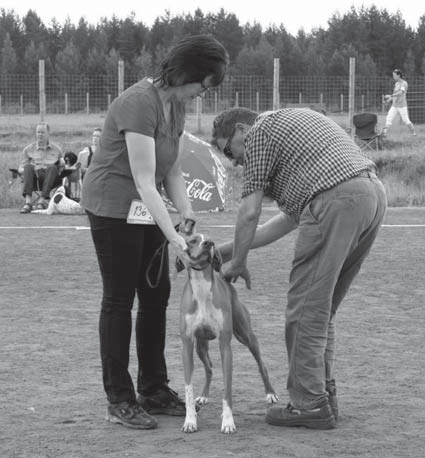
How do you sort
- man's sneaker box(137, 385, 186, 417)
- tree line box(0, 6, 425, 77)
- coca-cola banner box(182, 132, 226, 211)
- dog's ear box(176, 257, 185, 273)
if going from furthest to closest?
tree line box(0, 6, 425, 77) < coca-cola banner box(182, 132, 226, 211) < man's sneaker box(137, 385, 186, 417) < dog's ear box(176, 257, 185, 273)

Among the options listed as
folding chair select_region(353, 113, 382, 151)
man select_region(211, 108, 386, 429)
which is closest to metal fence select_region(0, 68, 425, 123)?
folding chair select_region(353, 113, 382, 151)

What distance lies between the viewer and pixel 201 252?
4957 mm

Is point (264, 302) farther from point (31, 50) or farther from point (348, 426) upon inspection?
point (31, 50)

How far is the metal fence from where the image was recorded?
25641mm

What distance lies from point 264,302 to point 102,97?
20.6m

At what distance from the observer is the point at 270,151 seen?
4.74 meters

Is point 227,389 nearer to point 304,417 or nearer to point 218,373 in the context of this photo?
point 304,417

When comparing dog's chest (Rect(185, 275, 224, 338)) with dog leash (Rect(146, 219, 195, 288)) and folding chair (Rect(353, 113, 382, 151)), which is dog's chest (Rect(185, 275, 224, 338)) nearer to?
dog leash (Rect(146, 219, 195, 288))

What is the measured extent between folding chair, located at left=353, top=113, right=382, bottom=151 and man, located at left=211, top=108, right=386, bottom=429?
1727cm

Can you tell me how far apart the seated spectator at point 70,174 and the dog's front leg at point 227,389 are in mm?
11222

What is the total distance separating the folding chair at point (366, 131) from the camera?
2197 centimetres

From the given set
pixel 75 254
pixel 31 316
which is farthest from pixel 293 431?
Answer: pixel 75 254

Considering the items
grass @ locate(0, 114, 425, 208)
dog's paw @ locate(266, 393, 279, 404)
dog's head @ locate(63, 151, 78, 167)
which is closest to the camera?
dog's paw @ locate(266, 393, 279, 404)

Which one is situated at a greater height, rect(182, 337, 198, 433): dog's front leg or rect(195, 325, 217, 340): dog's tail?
rect(195, 325, 217, 340): dog's tail
